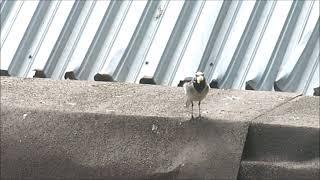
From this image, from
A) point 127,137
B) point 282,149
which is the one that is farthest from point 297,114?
point 127,137

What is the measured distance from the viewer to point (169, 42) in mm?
4848

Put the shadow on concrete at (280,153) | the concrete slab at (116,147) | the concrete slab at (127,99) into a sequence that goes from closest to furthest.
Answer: the shadow on concrete at (280,153)
the concrete slab at (116,147)
the concrete slab at (127,99)

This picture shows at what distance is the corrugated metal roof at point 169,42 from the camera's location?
4602mm

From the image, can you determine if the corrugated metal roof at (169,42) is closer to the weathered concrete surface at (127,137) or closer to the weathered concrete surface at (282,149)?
the weathered concrete surface at (127,137)

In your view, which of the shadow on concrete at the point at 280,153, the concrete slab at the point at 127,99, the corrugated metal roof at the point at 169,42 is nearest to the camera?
the shadow on concrete at the point at 280,153

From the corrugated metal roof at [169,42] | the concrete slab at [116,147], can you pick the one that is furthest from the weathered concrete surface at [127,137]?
the corrugated metal roof at [169,42]

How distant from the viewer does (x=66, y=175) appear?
11.4ft

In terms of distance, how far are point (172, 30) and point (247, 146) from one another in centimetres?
173

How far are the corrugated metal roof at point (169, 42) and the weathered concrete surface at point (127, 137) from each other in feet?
2.56

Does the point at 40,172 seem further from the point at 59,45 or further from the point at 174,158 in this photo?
the point at 59,45

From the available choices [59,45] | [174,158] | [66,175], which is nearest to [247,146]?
[174,158]

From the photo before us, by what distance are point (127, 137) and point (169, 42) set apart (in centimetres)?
152

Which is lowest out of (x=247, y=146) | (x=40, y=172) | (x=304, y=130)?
(x=40, y=172)

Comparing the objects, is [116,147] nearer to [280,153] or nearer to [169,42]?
[280,153]
